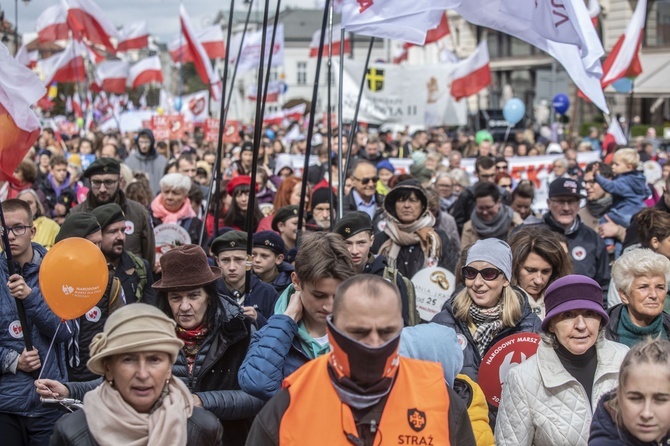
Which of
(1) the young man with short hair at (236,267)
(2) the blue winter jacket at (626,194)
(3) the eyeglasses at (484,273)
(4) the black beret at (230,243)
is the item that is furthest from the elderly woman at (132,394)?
(2) the blue winter jacket at (626,194)

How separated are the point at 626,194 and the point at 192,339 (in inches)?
258

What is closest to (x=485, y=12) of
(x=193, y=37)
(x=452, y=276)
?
(x=452, y=276)

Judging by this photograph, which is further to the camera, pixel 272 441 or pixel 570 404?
pixel 570 404

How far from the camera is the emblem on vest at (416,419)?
3.10 metres

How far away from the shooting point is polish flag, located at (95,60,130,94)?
25.9 meters

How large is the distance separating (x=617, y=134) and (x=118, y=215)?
511 inches

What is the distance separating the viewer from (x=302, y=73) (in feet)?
358

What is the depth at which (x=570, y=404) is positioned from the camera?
4.19m

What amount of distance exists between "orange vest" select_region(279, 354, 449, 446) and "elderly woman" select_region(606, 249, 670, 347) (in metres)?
2.32

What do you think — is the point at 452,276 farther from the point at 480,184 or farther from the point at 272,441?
the point at 272,441

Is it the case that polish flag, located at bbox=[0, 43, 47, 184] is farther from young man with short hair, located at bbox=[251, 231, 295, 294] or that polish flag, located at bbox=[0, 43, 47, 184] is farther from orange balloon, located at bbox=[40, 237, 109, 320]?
young man with short hair, located at bbox=[251, 231, 295, 294]

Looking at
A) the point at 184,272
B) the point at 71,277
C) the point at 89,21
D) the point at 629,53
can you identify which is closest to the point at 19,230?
the point at 71,277

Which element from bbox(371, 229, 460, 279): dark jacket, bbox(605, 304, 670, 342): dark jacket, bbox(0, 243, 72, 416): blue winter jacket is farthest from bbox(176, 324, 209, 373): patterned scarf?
bbox(371, 229, 460, 279): dark jacket

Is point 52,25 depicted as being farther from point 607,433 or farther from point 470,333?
point 607,433
